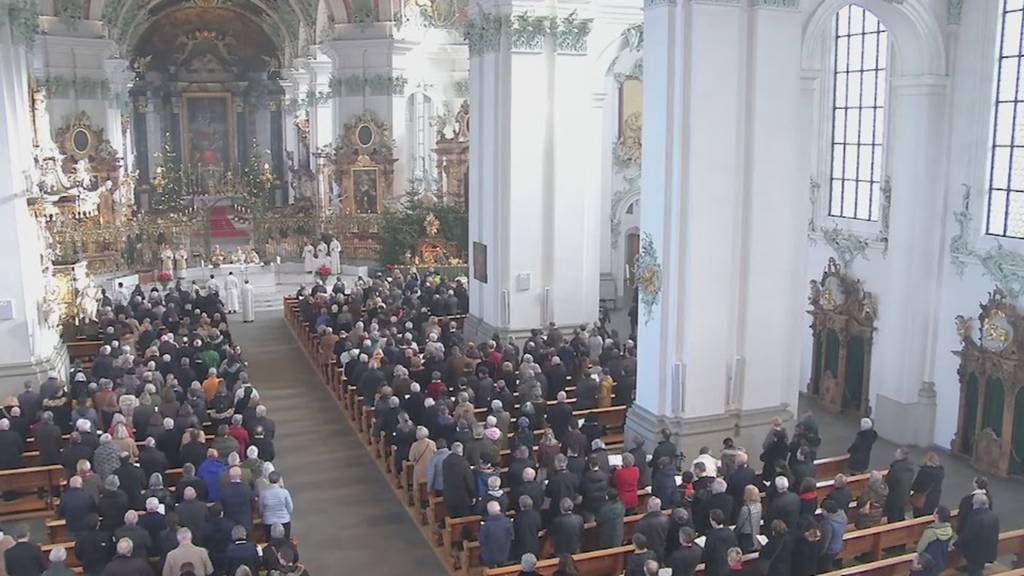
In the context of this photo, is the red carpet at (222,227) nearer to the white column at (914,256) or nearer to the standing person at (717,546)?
the white column at (914,256)

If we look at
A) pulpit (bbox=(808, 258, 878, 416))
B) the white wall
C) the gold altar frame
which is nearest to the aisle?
the white wall

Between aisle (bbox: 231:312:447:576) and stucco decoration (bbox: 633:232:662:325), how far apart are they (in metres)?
4.71

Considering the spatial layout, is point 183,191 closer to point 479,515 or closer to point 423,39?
point 423,39

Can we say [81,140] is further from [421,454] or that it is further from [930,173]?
[930,173]

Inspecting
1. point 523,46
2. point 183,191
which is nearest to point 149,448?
point 523,46

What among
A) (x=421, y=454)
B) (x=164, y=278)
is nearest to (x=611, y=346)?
(x=421, y=454)

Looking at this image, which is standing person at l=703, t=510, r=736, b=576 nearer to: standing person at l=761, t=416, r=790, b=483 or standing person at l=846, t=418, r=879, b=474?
standing person at l=761, t=416, r=790, b=483

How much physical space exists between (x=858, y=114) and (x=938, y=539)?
434 inches

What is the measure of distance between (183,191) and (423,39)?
21424mm

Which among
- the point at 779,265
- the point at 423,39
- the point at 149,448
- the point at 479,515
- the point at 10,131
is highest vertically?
the point at 423,39

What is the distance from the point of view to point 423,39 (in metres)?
34.2

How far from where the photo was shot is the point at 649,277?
13.8 metres

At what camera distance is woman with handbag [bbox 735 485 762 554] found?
1007cm

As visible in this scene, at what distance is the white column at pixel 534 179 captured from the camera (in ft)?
63.3
